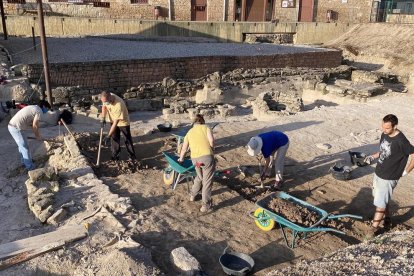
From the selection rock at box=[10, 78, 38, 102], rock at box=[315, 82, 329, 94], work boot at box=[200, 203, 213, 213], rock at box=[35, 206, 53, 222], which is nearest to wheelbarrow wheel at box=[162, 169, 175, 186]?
work boot at box=[200, 203, 213, 213]

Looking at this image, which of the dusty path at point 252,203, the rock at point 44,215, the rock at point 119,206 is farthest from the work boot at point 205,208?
the rock at point 44,215

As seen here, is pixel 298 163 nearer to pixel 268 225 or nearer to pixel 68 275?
pixel 268 225

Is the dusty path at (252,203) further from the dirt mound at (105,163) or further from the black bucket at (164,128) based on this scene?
the dirt mound at (105,163)

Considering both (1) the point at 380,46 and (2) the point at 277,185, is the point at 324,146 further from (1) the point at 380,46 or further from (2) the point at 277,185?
(1) the point at 380,46

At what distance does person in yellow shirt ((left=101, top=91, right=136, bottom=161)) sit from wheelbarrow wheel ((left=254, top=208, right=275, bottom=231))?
3.29 m

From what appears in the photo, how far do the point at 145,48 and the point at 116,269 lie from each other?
1423cm

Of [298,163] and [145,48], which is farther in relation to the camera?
[145,48]

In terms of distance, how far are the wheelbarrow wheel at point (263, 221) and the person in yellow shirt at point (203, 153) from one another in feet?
2.63

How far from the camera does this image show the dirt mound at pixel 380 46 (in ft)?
65.9

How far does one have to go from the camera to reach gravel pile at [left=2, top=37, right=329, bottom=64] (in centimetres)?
1401

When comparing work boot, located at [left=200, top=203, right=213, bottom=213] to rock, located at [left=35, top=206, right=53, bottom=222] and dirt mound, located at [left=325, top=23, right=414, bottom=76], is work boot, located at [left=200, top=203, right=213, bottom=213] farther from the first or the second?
dirt mound, located at [left=325, top=23, right=414, bottom=76]

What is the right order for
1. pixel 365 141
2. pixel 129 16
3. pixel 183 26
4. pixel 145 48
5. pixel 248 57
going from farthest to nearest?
pixel 129 16 < pixel 183 26 < pixel 145 48 < pixel 248 57 < pixel 365 141

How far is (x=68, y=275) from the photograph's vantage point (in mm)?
4316

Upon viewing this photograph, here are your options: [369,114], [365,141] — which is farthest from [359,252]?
[369,114]
